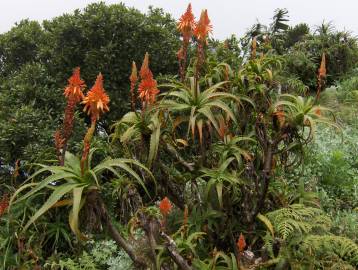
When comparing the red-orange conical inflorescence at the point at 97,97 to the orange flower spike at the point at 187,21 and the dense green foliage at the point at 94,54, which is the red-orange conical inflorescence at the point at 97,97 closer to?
the orange flower spike at the point at 187,21

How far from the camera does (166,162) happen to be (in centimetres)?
490

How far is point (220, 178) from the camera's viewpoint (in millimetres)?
3377

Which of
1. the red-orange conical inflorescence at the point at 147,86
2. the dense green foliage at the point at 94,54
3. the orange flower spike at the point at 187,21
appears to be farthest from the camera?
the dense green foliage at the point at 94,54

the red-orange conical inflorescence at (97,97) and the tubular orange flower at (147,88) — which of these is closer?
the red-orange conical inflorescence at (97,97)

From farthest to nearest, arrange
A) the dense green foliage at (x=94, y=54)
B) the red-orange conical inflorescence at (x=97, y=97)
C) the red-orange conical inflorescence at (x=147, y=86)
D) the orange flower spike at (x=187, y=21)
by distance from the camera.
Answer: the dense green foliage at (x=94, y=54) < the orange flower spike at (x=187, y=21) < the red-orange conical inflorescence at (x=147, y=86) < the red-orange conical inflorescence at (x=97, y=97)

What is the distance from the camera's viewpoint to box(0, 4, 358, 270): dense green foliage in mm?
3051

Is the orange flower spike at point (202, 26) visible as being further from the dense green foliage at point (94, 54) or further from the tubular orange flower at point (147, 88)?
the dense green foliage at point (94, 54)

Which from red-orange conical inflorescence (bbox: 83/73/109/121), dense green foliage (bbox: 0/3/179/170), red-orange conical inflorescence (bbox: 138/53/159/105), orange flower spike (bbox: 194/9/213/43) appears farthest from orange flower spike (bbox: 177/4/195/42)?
dense green foliage (bbox: 0/3/179/170)

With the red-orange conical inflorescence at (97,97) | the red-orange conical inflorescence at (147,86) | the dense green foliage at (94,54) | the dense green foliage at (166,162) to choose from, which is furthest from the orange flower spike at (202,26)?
the dense green foliage at (94,54)

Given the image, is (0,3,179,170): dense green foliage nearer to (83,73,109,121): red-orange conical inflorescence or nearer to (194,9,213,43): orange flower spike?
(194,9,213,43): orange flower spike

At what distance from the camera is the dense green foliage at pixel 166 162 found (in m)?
3.05

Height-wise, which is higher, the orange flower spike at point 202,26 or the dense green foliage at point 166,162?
the orange flower spike at point 202,26

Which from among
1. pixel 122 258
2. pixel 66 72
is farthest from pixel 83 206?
pixel 66 72

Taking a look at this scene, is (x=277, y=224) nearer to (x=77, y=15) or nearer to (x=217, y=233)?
(x=217, y=233)
